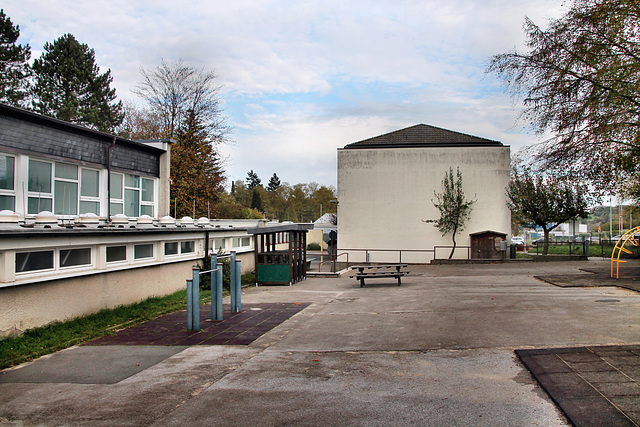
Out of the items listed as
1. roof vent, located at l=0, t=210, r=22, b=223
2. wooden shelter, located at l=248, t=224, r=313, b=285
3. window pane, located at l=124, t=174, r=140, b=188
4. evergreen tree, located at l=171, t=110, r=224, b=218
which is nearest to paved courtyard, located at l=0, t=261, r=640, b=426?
roof vent, located at l=0, t=210, r=22, b=223

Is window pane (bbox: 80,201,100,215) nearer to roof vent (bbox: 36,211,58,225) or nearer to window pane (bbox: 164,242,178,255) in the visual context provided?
window pane (bbox: 164,242,178,255)

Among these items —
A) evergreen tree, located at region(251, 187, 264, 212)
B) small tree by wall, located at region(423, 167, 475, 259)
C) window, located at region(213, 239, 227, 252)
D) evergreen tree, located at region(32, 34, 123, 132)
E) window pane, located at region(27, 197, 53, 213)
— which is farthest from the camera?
evergreen tree, located at region(251, 187, 264, 212)

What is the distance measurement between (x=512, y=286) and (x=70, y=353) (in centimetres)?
1356

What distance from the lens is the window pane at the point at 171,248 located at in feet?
53.6

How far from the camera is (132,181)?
65.0ft

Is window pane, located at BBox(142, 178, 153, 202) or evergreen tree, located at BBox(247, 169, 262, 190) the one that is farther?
evergreen tree, located at BBox(247, 169, 262, 190)

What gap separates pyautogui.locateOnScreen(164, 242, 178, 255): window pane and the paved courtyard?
21.1ft

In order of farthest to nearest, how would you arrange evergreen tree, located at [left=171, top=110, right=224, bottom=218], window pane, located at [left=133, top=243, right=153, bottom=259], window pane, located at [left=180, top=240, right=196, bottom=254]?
evergreen tree, located at [left=171, top=110, right=224, bottom=218] → window pane, located at [left=180, top=240, right=196, bottom=254] → window pane, located at [left=133, top=243, right=153, bottom=259]

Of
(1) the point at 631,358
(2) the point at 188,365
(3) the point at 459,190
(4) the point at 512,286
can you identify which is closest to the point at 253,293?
(4) the point at 512,286

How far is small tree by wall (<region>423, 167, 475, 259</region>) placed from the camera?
35969mm

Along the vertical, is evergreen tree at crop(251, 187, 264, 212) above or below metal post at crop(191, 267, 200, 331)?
above

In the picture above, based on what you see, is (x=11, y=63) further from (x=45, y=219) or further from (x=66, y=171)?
(x=45, y=219)

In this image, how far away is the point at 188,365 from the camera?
298 inches

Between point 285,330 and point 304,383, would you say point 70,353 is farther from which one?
point 304,383
